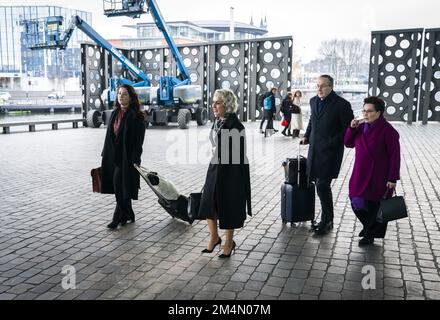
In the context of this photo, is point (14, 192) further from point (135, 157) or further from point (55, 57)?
point (55, 57)

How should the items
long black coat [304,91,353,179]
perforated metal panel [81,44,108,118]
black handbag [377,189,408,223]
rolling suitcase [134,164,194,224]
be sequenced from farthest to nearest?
perforated metal panel [81,44,108,118]
rolling suitcase [134,164,194,224]
long black coat [304,91,353,179]
black handbag [377,189,408,223]

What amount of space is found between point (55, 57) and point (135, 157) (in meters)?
88.9

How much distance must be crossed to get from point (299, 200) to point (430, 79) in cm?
1851

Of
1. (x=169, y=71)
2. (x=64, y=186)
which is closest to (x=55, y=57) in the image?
(x=169, y=71)

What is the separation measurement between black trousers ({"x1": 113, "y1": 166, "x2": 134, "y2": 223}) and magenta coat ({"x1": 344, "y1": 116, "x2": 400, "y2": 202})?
2855 mm

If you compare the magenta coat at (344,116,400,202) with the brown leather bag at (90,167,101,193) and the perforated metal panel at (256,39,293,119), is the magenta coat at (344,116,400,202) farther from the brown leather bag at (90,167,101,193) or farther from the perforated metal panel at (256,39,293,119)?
the perforated metal panel at (256,39,293,119)

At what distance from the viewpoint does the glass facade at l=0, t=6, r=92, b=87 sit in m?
79.9

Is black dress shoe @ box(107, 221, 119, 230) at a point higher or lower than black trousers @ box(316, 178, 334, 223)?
lower

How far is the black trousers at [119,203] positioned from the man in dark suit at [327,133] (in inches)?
93.2

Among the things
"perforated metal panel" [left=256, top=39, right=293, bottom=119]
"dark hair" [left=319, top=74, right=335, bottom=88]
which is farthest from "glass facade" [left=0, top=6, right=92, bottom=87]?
"dark hair" [left=319, top=74, right=335, bottom=88]

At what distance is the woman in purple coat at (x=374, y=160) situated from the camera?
15.6ft

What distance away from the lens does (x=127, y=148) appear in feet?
18.8

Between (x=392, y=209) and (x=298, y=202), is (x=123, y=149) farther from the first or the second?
(x=392, y=209)

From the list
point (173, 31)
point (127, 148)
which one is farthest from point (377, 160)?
point (173, 31)
